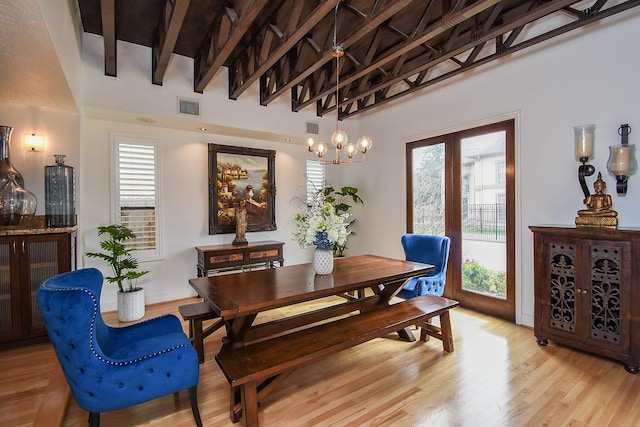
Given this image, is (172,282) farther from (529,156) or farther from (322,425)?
(529,156)

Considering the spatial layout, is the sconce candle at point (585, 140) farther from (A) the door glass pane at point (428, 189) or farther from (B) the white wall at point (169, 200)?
(B) the white wall at point (169, 200)

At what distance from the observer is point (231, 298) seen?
2051mm

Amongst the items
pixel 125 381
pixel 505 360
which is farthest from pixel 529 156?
pixel 125 381

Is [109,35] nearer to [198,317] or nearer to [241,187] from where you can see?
[241,187]

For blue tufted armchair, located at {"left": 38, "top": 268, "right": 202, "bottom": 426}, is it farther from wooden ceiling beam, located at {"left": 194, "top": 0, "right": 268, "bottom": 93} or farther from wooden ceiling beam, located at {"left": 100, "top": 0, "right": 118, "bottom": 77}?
wooden ceiling beam, located at {"left": 194, "top": 0, "right": 268, "bottom": 93}

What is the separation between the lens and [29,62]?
7.72 ft

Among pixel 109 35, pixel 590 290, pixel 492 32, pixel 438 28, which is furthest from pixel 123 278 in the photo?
pixel 590 290

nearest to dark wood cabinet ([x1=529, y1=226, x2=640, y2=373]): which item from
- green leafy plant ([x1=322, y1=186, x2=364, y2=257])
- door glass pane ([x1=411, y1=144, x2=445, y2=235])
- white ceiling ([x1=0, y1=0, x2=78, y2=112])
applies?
door glass pane ([x1=411, y1=144, x2=445, y2=235])

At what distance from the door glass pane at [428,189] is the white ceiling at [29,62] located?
172 inches

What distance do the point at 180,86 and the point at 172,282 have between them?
2.86 m

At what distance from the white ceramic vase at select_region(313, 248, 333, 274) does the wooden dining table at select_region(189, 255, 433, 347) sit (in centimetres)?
7

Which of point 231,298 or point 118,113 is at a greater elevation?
point 118,113

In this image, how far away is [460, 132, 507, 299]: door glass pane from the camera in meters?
3.74

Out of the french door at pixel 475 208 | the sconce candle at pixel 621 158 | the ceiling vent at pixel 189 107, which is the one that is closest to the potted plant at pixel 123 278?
the ceiling vent at pixel 189 107
